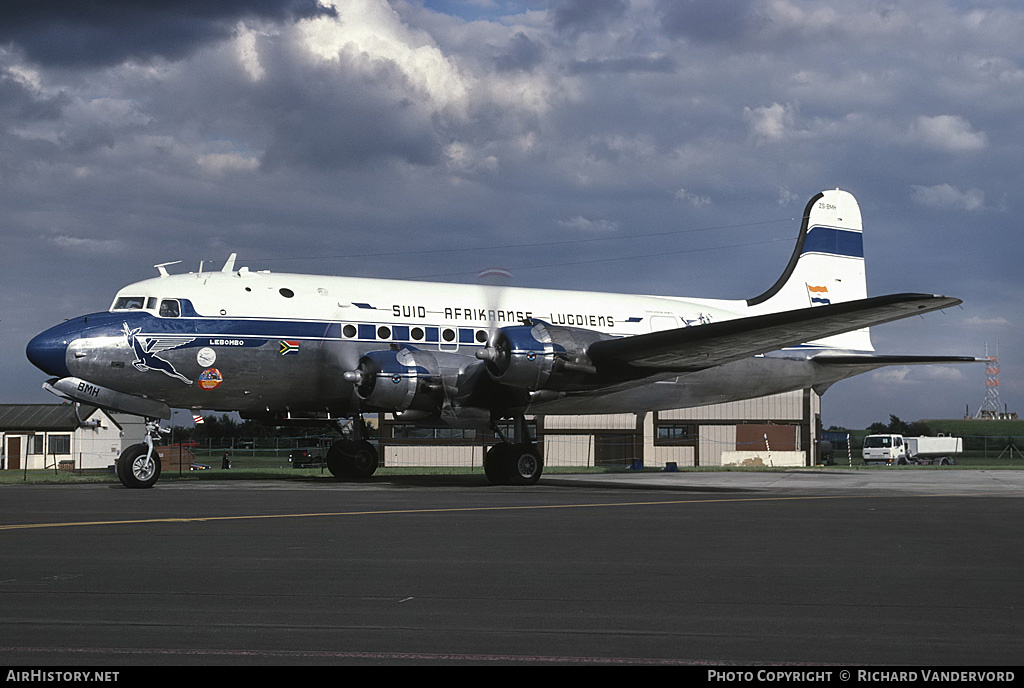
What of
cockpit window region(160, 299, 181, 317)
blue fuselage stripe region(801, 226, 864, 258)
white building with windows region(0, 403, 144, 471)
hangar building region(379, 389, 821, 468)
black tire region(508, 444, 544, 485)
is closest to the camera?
cockpit window region(160, 299, 181, 317)

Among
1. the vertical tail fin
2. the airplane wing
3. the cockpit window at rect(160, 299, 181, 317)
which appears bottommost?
the airplane wing

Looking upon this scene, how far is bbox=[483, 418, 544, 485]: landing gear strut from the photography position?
22.6 meters

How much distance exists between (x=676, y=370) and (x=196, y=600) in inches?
687

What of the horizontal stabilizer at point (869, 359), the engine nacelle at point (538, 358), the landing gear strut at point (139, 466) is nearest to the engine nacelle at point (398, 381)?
the engine nacelle at point (538, 358)

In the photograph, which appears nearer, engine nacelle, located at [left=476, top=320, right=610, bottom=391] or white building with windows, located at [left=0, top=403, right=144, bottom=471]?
engine nacelle, located at [left=476, top=320, right=610, bottom=391]

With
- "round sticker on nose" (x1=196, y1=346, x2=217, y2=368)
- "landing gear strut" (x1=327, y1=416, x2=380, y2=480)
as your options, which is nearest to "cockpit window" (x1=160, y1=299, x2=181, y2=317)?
"round sticker on nose" (x1=196, y1=346, x2=217, y2=368)

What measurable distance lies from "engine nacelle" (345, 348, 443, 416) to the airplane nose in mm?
5562

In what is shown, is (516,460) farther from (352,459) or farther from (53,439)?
(53,439)

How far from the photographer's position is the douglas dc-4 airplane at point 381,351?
20.1 m

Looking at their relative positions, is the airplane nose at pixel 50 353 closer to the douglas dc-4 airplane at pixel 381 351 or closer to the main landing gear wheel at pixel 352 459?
the douglas dc-4 airplane at pixel 381 351

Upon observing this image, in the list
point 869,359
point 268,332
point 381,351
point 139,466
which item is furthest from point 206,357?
point 869,359

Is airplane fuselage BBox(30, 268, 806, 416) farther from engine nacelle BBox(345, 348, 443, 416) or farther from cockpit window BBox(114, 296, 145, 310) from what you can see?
engine nacelle BBox(345, 348, 443, 416)

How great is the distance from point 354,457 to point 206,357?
577 cm

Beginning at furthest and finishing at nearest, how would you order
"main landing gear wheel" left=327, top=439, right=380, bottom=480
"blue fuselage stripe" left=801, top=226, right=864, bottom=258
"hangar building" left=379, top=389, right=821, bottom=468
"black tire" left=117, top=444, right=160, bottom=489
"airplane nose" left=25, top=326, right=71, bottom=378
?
1. "hangar building" left=379, top=389, right=821, bottom=468
2. "blue fuselage stripe" left=801, top=226, right=864, bottom=258
3. "main landing gear wheel" left=327, top=439, right=380, bottom=480
4. "black tire" left=117, top=444, right=160, bottom=489
5. "airplane nose" left=25, top=326, right=71, bottom=378
